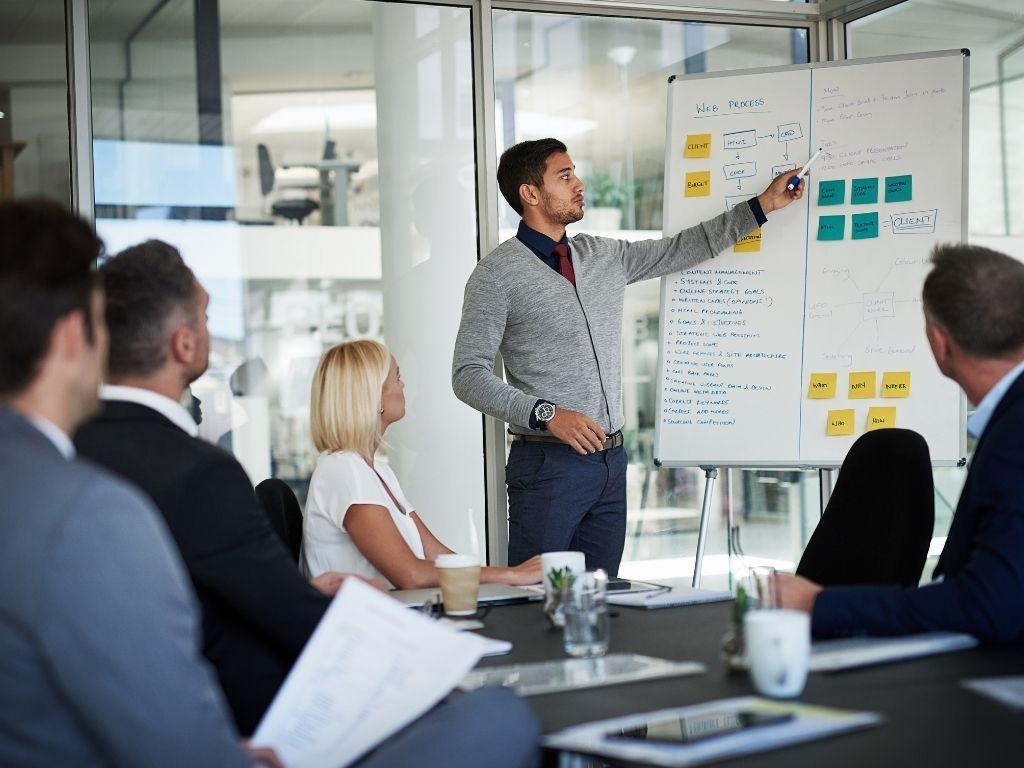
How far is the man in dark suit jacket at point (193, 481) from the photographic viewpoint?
63.0 inches

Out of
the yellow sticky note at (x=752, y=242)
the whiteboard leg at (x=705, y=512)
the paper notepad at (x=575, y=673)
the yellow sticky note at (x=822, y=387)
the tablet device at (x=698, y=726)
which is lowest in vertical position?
the whiteboard leg at (x=705, y=512)

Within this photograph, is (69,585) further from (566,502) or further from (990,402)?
(566,502)

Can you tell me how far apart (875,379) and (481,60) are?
1.89m

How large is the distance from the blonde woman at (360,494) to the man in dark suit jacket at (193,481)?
0.82 metres

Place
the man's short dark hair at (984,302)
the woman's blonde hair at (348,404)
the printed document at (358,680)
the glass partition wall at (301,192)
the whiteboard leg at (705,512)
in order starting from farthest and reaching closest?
the glass partition wall at (301,192)
the whiteboard leg at (705,512)
the woman's blonde hair at (348,404)
the man's short dark hair at (984,302)
the printed document at (358,680)

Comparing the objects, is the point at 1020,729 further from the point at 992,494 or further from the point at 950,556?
the point at 950,556

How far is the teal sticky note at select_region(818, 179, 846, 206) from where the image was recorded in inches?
156

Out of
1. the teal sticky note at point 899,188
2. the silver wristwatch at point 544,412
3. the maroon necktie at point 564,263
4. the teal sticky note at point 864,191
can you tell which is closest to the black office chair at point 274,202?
the maroon necktie at point 564,263

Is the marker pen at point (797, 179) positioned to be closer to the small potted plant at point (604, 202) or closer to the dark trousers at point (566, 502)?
the small potted plant at point (604, 202)

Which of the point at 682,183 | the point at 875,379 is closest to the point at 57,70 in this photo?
the point at 682,183

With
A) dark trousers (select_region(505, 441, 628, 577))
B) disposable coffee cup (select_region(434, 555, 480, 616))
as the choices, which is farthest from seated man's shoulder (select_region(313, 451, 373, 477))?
dark trousers (select_region(505, 441, 628, 577))

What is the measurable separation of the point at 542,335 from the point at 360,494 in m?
1.33

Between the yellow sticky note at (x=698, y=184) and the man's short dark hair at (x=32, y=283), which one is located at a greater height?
the yellow sticky note at (x=698, y=184)

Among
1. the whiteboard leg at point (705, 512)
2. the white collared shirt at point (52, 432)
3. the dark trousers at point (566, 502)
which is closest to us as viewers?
the white collared shirt at point (52, 432)
